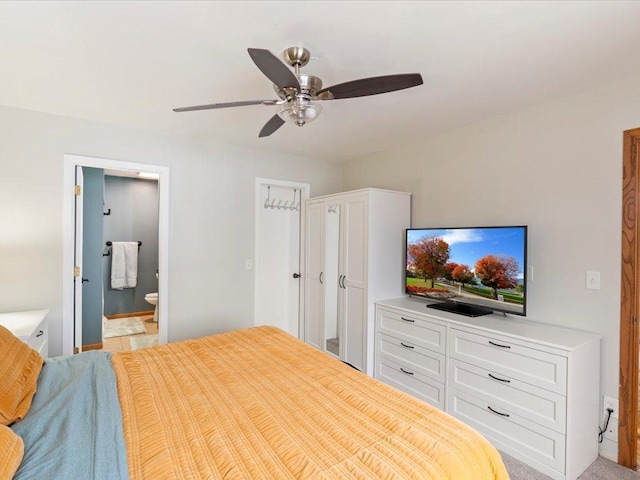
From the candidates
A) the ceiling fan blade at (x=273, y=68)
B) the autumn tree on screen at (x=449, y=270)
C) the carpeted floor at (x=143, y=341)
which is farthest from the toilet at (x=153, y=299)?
the ceiling fan blade at (x=273, y=68)

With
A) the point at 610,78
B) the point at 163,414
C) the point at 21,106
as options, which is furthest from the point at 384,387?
the point at 21,106

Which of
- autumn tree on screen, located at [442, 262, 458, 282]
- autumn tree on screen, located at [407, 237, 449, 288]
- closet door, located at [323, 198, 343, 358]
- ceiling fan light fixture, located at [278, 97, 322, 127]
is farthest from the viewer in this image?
closet door, located at [323, 198, 343, 358]

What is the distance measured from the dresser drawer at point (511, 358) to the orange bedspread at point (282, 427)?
1.09 metres

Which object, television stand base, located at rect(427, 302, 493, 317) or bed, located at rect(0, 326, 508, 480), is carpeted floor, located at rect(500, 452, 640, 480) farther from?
bed, located at rect(0, 326, 508, 480)

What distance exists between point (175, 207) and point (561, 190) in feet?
11.2

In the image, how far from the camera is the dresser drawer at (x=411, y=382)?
8.76ft

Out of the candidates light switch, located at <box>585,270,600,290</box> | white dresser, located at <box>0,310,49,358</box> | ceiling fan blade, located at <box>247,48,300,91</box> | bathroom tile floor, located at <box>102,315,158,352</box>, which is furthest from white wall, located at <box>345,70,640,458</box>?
bathroom tile floor, located at <box>102,315,158,352</box>

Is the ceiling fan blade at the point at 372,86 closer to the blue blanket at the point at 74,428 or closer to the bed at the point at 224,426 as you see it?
the bed at the point at 224,426

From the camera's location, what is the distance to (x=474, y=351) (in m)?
2.42

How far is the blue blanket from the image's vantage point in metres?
1.00

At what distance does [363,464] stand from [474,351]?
1681mm

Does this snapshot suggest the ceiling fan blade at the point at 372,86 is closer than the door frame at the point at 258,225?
Yes

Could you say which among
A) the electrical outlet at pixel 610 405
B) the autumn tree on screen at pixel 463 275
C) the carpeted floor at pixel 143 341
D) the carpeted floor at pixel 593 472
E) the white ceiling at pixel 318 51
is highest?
the white ceiling at pixel 318 51

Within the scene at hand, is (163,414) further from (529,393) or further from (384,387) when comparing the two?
(529,393)
